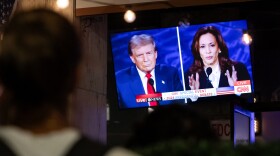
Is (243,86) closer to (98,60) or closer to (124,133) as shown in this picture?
(98,60)

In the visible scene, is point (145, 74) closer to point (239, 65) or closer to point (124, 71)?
point (124, 71)

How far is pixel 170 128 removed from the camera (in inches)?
46.2

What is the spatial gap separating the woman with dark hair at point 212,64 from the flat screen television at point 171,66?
0.04 feet

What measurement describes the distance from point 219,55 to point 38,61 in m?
4.60

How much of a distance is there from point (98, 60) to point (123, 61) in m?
0.40

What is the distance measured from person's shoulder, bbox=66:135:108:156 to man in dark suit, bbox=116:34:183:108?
467 cm

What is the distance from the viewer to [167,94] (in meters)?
5.69

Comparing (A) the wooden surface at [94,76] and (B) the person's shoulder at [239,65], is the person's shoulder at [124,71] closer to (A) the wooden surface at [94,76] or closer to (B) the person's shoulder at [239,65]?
(A) the wooden surface at [94,76]

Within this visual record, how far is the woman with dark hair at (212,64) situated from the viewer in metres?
5.44

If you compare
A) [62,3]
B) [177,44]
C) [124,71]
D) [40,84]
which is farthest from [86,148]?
[124,71]

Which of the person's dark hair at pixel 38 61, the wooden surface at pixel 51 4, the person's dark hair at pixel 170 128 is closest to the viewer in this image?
the person's dark hair at pixel 38 61

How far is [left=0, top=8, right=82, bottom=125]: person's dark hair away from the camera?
97cm

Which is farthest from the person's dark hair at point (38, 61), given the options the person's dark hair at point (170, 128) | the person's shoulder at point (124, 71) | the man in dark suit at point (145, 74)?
the person's shoulder at point (124, 71)

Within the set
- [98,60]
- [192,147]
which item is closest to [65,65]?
[192,147]
